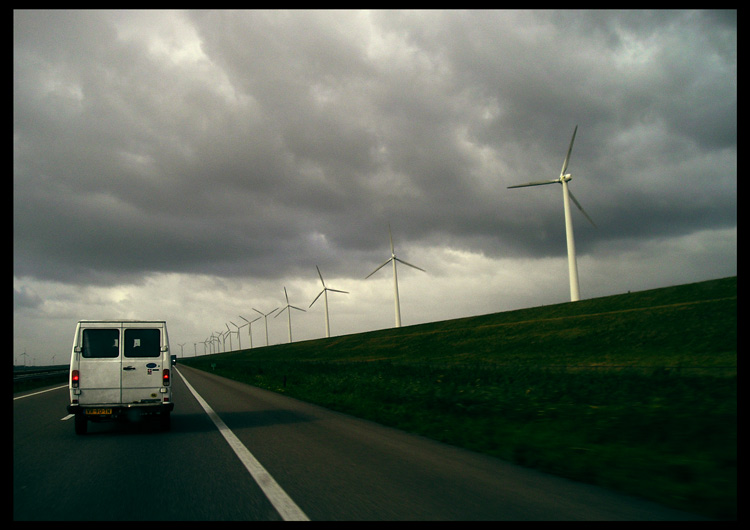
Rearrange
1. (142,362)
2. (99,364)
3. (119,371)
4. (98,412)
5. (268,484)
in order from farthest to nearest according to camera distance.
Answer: (142,362), (119,371), (99,364), (98,412), (268,484)

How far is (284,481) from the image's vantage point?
711cm

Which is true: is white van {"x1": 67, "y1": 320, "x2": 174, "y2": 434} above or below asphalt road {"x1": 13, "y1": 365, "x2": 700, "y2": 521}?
above

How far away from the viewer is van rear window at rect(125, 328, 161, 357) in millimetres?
12453

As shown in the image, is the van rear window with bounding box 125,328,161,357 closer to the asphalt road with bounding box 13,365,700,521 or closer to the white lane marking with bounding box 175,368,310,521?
the asphalt road with bounding box 13,365,700,521

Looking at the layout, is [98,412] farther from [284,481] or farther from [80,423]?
[284,481]

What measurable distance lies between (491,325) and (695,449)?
6373 cm

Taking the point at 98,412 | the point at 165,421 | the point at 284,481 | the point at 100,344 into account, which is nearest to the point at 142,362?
the point at 100,344

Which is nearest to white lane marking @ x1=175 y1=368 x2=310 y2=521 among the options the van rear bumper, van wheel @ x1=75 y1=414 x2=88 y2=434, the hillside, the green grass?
the van rear bumper

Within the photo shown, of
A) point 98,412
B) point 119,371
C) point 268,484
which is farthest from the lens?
point 119,371

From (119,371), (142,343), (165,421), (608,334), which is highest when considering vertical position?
(142,343)

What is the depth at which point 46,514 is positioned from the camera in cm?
575

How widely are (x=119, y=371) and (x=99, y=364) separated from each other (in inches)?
18.4
